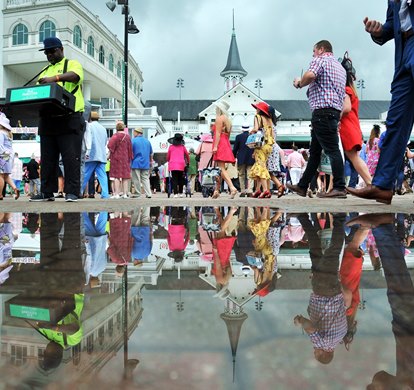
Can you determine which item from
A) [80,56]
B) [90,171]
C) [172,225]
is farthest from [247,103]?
[172,225]

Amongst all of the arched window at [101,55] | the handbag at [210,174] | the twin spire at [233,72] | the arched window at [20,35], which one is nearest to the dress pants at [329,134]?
the handbag at [210,174]

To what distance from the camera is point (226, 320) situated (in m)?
0.89

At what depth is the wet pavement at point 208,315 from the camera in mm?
635

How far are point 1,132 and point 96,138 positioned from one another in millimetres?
1440

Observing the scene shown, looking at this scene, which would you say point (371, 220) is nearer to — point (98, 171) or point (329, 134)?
point (329, 134)

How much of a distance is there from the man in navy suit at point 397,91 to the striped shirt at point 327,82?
1260mm

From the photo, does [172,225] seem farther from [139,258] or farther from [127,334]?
[127,334]

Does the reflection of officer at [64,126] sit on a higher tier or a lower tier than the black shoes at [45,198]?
higher

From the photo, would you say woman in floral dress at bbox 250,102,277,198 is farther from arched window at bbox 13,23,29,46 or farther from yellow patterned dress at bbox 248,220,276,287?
arched window at bbox 13,23,29,46

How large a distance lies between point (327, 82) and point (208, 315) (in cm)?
431

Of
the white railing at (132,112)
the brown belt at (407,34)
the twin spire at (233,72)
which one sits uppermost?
the twin spire at (233,72)

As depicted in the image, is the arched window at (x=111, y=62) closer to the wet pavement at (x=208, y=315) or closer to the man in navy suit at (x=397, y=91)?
the man in navy suit at (x=397, y=91)

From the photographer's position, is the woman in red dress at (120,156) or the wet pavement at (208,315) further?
the woman in red dress at (120,156)

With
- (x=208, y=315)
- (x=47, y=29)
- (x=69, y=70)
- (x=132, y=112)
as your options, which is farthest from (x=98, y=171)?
(x=47, y=29)
